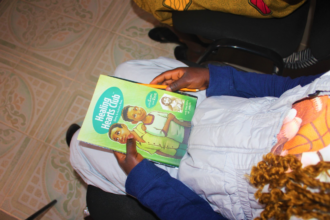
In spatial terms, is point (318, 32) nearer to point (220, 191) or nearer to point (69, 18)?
point (220, 191)

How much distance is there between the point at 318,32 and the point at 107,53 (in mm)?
1031

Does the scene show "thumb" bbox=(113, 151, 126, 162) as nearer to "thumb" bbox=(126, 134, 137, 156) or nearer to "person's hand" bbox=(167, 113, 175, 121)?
"thumb" bbox=(126, 134, 137, 156)

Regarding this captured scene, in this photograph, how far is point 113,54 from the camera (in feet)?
3.89

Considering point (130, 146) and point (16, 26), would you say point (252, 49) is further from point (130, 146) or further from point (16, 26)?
point (16, 26)

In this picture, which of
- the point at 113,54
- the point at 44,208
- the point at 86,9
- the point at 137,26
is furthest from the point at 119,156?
the point at 86,9

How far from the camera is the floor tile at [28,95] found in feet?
3.58

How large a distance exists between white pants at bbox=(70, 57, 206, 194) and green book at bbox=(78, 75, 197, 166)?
0.08 m

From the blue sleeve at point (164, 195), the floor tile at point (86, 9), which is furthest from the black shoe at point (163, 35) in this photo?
the blue sleeve at point (164, 195)

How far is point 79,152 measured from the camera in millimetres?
652

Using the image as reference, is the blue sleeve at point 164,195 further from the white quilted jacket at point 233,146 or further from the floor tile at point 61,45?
the floor tile at point 61,45

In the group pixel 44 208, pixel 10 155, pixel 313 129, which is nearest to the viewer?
pixel 313 129

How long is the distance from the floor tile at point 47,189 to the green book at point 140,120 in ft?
2.15

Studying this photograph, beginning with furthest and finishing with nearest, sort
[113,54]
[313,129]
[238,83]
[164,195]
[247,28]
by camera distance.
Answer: [113,54] < [247,28] < [238,83] < [164,195] < [313,129]

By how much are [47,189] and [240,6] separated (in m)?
1.25
